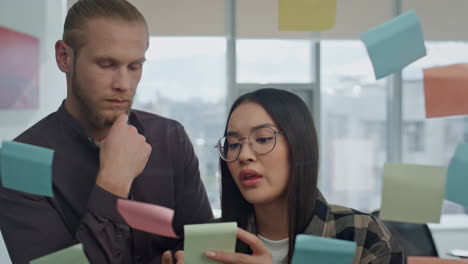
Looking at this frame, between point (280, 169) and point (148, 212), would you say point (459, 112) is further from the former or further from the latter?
point (148, 212)

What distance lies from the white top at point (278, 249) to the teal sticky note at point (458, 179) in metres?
0.25

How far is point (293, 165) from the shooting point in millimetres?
746

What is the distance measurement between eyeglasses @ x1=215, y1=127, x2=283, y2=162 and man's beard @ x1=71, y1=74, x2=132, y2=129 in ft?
0.49

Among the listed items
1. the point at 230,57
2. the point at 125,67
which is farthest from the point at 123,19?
the point at 230,57

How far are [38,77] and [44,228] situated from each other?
→ 0.31 meters

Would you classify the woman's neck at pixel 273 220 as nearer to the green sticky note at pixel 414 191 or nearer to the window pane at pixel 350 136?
the green sticky note at pixel 414 191

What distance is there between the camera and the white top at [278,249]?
0.77 metres

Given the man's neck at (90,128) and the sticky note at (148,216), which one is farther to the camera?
the man's neck at (90,128)

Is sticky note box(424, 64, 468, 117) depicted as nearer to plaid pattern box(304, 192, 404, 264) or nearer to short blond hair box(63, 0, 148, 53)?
plaid pattern box(304, 192, 404, 264)

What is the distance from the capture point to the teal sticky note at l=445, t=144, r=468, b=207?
643mm

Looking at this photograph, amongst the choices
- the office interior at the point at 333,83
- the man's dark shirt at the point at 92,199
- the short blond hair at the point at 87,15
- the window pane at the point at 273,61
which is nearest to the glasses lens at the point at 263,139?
the man's dark shirt at the point at 92,199

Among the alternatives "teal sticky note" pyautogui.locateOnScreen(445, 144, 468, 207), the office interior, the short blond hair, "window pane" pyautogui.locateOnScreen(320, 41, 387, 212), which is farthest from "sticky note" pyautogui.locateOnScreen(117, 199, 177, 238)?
"window pane" pyautogui.locateOnScreen(320, 41, 387, 212)

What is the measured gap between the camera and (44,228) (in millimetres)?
651

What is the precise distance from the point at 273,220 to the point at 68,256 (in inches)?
12.6
